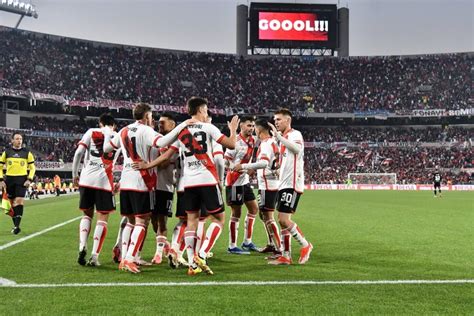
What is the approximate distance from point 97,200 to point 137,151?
1.31 metres

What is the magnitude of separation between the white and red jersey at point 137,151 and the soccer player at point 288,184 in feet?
6.43

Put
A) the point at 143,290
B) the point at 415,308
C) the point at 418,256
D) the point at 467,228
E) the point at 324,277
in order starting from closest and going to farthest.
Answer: the point at 415,308, the point at 143,290, the point at 324,277, the point at 418,256, the point at 467,228

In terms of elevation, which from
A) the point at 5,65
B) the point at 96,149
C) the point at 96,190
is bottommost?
the point at 96,190

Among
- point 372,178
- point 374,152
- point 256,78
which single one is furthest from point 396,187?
point 256,78

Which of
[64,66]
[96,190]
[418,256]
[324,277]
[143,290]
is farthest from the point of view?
[64,66]

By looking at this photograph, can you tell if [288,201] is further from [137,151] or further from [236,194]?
[137,151]

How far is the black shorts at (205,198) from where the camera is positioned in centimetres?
697

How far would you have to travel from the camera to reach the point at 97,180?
8.01 metres

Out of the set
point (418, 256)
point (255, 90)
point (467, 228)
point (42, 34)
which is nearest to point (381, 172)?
point (255, 90)

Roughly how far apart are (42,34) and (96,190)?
203 ft

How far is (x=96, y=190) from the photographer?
8.02 m

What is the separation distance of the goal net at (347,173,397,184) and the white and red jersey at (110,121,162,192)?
54.2m

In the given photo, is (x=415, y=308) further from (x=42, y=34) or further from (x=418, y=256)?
(x=42, y=34)

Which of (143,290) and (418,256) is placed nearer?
(143,290)
